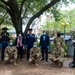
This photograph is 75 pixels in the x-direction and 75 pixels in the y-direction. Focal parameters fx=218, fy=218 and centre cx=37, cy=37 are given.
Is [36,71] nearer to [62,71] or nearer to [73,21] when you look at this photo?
[62,71]

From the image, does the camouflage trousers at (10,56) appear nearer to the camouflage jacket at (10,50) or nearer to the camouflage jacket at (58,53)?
the camouflage jacket at (10,50)

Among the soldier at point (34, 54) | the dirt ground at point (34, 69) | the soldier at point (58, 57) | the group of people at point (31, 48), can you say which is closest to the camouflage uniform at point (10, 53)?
the group of people at point (31, 48)

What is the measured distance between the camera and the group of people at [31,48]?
420 inches

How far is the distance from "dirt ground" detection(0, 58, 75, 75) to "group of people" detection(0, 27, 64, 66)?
1.04 ft

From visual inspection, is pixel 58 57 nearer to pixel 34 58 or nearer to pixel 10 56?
pixel 34 58

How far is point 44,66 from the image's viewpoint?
10609 millimetres

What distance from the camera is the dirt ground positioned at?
30.9 feet

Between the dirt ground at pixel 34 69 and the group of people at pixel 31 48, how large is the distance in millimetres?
317

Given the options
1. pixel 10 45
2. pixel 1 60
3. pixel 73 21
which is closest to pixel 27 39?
pixel 10 45

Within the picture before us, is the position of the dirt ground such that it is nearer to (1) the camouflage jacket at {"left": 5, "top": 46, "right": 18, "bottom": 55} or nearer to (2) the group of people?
(2) the group of people

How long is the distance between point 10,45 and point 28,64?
133 cm

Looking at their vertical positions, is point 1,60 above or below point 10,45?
below

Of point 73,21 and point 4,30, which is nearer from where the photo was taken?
point 4,30

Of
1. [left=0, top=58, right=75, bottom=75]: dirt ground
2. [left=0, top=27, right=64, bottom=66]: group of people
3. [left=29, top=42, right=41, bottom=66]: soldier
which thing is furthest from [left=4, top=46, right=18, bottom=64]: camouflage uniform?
[left=29, top=42, right=41, bottom=66]: soldier
